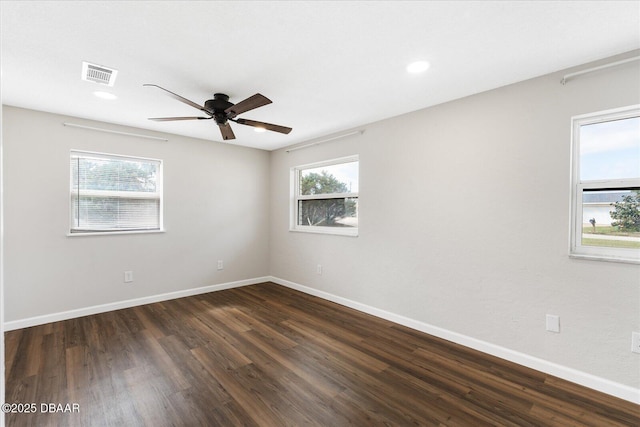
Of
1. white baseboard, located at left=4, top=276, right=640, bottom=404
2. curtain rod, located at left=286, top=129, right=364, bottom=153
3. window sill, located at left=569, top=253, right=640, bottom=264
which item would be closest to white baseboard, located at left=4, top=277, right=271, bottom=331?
white baseboard, located at left=4, top=276, right=640, bottom=404

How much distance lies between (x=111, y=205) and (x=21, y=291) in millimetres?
1234

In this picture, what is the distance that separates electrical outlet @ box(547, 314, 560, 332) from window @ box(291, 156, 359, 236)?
2.11 meters

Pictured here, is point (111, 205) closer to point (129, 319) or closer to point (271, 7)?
point (129, 319)

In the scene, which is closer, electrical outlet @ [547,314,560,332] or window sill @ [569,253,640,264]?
window sill @ [569,253,640,264]

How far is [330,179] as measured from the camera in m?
4.56

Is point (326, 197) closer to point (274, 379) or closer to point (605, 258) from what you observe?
point (274, 379)

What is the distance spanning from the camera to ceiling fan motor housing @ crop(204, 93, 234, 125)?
2.84 metres

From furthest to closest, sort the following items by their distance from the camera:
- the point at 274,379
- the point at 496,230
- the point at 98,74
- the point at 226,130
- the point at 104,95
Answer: the point at 226,130 < the point at 104,95 < the point at 496,230 < the point at 98,74 < the point at 274,379

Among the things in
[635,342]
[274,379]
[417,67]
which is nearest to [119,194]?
[274,379]

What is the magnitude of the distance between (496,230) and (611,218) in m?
0.75

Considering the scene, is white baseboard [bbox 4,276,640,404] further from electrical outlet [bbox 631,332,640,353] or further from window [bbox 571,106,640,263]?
window [bbox 571,106,640,263]

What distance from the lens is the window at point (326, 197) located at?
420 centimetres

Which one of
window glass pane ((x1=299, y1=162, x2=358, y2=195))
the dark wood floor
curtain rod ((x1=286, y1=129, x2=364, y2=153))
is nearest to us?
the dark wood floor

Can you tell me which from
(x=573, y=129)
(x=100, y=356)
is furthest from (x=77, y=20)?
(x=573, y=129)
